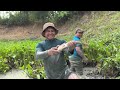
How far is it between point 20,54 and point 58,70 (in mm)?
3772

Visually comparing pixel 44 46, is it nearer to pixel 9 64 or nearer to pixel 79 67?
pixel 79 67

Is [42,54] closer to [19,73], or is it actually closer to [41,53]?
[41,53]

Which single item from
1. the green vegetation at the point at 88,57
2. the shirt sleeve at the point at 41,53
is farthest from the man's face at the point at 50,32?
the green vegetation at the point at 88,57

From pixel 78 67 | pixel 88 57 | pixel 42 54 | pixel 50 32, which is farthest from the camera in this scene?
pixel 88 57

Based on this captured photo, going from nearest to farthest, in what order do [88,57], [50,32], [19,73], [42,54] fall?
[42,54] < [50,32] < [19,73] < [88,57]

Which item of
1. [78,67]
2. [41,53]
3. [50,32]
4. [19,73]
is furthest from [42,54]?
[19,73]

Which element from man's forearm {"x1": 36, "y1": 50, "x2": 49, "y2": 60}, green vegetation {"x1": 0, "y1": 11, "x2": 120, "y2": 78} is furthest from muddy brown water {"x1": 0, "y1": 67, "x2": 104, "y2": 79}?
man's forearm {"x1": 36, "y1": 50, "x2": 49, "y2": 60}

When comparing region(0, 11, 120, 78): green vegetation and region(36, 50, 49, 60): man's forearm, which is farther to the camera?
region(0, 11, 120, 78): green vegetation

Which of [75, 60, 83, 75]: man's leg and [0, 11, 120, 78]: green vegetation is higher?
[0, 11, 120, 78]: green vegetation

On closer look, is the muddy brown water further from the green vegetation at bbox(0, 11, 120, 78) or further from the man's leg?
the man's leg
